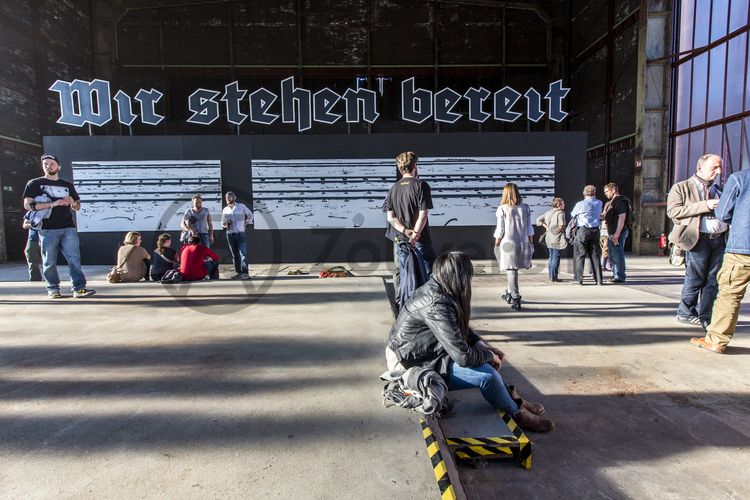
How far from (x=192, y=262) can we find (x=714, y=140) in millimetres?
13078

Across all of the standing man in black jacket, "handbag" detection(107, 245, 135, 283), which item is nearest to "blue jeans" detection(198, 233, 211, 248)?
"handbag" detection(107, 245, 135, 283)

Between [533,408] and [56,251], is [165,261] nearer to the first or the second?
[56,251]

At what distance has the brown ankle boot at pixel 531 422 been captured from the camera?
243 cm

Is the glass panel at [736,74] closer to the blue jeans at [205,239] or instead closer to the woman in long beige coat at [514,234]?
the woman in long beige coat at [514,234]

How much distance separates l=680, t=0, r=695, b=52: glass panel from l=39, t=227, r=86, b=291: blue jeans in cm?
1551

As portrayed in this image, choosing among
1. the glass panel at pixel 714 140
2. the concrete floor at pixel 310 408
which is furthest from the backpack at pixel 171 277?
the glass panel at pixel 714 140

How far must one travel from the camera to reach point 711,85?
11.3m

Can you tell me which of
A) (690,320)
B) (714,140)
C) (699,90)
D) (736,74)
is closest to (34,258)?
(690,320)

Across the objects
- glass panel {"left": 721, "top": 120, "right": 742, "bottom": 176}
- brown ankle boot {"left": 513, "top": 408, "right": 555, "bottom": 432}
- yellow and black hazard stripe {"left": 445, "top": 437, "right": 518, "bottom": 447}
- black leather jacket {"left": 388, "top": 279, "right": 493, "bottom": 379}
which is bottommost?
brown ankle boot {"left": 513, "top": 408, "right": 555, "bottom": 432}

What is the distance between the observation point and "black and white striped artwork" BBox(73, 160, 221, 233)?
10.9 metres

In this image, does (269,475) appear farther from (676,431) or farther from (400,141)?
(400,141)

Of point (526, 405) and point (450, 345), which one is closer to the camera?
point (450, 345)

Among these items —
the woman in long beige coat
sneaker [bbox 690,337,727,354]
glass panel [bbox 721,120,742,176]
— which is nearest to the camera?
sneaker [bbox 690,337,727,354]

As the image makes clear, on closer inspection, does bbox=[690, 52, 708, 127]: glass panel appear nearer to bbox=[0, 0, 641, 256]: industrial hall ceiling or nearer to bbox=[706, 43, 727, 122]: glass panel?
bbox=[706, 43, 727, 122]: glass panel
